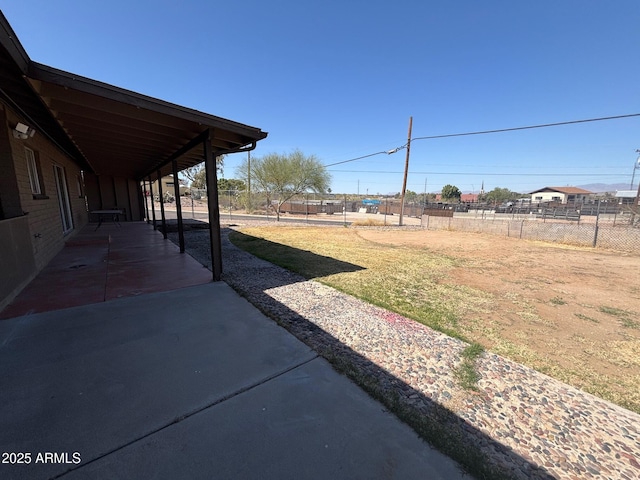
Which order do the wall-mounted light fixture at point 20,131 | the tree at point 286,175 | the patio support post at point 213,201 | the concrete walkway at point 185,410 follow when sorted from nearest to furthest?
the concrete walkway at point 185,410 → the wall-mounted light fixture at point 20,131 → the patio support post at point 213,201 → the tree at point 286,175

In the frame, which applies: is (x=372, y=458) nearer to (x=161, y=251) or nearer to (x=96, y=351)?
(x=96, y=351)

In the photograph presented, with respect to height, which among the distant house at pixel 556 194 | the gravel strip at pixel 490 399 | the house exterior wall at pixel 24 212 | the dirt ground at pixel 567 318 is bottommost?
the dirt ground at pixel 567 318

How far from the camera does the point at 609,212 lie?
2544 cm

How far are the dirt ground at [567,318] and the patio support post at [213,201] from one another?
12.5 feet

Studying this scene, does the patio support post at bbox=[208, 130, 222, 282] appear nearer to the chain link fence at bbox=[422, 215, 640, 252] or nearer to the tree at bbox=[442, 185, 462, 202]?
the chain link fence at bbox=[422, 215, 640, 252]

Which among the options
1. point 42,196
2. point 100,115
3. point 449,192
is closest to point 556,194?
point 449,192

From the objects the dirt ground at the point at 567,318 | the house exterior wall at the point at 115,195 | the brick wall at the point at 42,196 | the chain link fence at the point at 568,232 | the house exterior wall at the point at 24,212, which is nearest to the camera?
the dirt ground at the point at 567,318

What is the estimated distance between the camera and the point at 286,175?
24391 mm

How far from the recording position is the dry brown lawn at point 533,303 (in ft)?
8.29

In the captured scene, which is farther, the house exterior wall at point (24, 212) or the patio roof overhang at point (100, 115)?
the house exterior wall at point (24, 212)

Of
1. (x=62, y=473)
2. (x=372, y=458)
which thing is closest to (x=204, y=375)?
(x=62, y=473)

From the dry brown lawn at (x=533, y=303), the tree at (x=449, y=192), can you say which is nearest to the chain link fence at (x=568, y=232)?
the dry brown lawn at (x=533, y=303)

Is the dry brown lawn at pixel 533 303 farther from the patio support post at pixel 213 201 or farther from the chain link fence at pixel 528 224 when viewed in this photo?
the chain link fence at pixel 528 224

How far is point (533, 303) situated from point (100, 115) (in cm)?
718
